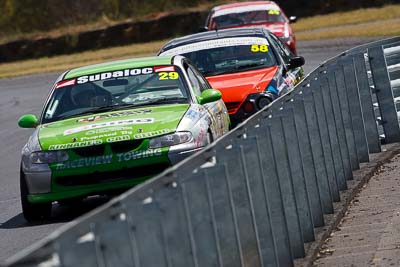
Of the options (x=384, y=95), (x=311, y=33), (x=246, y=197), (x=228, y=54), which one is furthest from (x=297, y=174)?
(x=311, y=33)

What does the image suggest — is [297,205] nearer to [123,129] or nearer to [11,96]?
[123,129]

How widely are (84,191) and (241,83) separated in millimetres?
4937

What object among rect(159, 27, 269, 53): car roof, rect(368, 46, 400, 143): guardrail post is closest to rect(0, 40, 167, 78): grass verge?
rect(159, 27, 269, 53): car roof

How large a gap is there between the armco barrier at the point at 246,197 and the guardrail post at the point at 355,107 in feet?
0.04

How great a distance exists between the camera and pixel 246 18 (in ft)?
100

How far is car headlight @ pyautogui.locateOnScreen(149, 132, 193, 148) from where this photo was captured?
1112cm

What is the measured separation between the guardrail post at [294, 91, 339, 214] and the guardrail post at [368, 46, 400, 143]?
4.86 metres

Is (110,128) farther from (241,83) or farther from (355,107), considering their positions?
(241,83)

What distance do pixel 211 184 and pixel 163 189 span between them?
31.0 inches

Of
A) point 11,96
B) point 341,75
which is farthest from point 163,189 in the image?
point 11,96

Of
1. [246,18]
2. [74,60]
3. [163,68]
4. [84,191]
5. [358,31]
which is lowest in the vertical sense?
[358,31]

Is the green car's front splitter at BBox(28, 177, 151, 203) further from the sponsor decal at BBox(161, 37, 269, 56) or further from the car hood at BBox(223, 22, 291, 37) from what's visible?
the car hood at BBox(223, 22, 291, 37)

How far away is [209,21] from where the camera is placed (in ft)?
103

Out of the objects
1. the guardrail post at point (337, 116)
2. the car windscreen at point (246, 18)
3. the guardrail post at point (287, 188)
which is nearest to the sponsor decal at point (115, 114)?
the guardrail post at point (337, 116)
